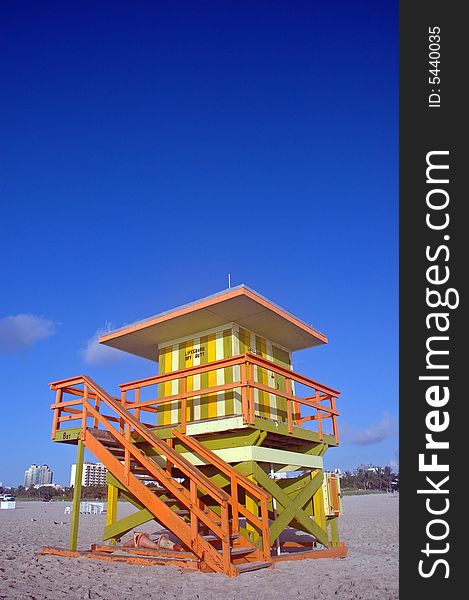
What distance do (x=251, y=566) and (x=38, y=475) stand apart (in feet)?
592

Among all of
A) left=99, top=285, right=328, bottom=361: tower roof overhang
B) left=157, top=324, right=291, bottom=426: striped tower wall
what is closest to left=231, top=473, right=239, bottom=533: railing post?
left=157, top=324, right=291, bottom=426: striped tower wall

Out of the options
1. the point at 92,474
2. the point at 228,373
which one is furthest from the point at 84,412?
the point at 92,474

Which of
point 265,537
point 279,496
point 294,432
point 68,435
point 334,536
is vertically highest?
point 294,432

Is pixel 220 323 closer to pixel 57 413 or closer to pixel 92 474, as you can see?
pixel 57 413

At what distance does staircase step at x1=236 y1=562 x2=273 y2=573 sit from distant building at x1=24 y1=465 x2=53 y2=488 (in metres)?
177

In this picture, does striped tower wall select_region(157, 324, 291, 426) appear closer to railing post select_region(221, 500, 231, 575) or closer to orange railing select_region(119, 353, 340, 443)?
orange railing select_region(119, 353, 340, 443)

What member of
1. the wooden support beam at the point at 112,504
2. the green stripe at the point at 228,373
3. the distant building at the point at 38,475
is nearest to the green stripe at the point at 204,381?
the green stripe at the point at 228,373

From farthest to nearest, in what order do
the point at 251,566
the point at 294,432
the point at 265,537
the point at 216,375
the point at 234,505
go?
the point at 216,375 → the point at 294,432 → the point at 234,505 → the point at 265,537 → the point at 251,566

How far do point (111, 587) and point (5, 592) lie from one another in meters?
1.14

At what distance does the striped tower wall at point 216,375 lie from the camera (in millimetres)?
11234

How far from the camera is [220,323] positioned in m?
11.6

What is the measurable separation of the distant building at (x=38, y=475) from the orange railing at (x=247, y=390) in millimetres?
173933

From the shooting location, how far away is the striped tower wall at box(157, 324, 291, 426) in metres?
11.2

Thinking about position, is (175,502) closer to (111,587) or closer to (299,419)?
(111,587)
